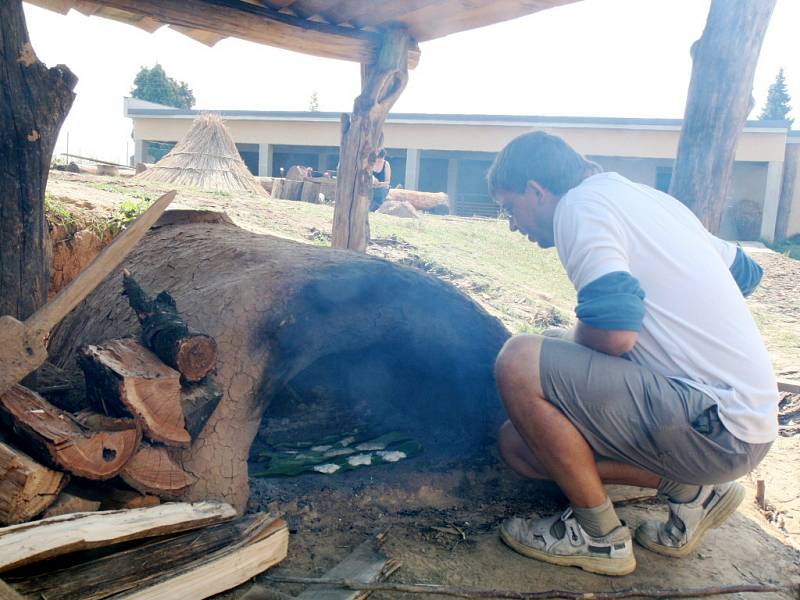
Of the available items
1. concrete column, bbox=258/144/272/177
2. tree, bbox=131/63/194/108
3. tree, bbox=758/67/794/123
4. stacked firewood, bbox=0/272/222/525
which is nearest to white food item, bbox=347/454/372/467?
stacked firewood, bbox=0/272/222/525

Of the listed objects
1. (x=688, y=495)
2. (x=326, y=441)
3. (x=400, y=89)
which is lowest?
(x=326, y=441)

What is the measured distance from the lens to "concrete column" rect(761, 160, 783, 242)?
19406 millimetres

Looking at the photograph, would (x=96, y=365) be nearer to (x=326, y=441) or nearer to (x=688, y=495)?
(x=326, y=441)

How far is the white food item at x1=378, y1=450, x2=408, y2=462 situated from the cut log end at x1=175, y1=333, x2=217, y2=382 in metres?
1.31

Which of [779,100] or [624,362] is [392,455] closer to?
[624,362]

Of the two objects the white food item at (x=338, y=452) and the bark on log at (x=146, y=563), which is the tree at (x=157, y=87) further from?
the bark on log at (x=146, y=563)

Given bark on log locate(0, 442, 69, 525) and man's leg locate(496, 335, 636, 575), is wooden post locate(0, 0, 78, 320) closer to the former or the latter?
bark on log locate(0, 442, 69, 525)

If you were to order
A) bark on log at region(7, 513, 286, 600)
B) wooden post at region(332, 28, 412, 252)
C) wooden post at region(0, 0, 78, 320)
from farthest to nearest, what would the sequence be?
1. wooden post at region(332, 28, 412, 252)
2. wooden post at region(0, 0, 78, 320)
3. bark on log at region(7, 513, 286, 600)

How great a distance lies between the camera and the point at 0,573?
6.58 ft

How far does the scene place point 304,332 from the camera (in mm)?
3373

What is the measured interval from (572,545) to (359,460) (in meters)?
1.31

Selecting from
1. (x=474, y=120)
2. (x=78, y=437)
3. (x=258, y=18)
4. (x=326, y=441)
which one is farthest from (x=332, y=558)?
(x=474, y=120)

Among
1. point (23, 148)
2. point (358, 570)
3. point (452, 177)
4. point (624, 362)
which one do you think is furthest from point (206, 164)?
point (624, 362)

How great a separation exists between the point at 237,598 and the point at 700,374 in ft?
5.77
